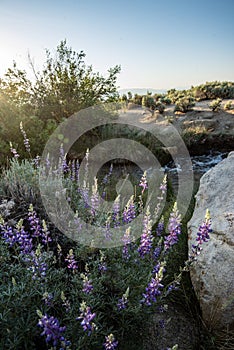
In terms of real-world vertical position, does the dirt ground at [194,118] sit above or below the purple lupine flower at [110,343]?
above

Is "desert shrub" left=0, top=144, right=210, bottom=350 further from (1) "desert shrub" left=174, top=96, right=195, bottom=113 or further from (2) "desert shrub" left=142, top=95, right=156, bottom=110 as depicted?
(2) "desert shrub" left=142, top=95, right=156, bottom=110

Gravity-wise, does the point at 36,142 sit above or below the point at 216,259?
above

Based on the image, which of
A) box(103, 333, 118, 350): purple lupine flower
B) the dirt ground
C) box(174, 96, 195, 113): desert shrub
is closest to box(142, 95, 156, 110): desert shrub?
the dirt ground

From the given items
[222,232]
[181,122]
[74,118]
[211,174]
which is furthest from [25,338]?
[181,122]

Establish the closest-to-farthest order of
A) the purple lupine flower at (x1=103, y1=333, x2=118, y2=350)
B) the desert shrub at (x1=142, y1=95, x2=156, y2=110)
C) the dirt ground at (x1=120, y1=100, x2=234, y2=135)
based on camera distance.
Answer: the purple lupine flower at (x1=103, y1=333, x2=118, y2=350) < the dirt ground at (x1=120, y1=100, x2=234, y2=135) < the desert shrub at (x1=142, y1=95, x2=156, y2=110)

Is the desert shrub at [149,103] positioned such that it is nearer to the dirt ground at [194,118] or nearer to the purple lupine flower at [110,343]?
the dirt ground at [194,118]

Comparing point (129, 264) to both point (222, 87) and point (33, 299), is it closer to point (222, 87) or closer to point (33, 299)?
point (33, 299)

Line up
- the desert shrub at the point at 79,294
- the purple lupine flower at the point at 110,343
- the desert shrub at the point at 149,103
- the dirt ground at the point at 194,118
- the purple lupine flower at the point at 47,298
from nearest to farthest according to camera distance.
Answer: the purple lupine flower at the point at 110,343, the purple lupine flower at the point at 47,298, the desert shrub at the point at 79,294, the dirt ground at the point at 194,118, the desert shrub at the point at 149,103

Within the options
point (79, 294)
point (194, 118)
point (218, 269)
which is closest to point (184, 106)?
point (194, 118)

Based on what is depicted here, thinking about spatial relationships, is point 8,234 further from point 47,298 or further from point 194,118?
point 194,118

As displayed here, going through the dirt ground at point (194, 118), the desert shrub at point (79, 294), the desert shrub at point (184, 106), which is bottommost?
the desert shrub at point (79, 294)

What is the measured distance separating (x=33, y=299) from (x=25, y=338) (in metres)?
0.28

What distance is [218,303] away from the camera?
7.41ft

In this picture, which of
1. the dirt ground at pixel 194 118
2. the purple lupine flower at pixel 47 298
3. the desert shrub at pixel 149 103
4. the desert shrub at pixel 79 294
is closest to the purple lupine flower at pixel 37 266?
the desert shrub at pixel 79 294
